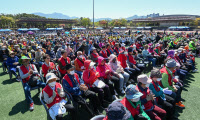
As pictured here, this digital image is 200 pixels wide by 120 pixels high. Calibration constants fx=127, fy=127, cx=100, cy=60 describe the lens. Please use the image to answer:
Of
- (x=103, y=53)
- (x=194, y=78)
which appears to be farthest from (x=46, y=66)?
(x=194, y=78)

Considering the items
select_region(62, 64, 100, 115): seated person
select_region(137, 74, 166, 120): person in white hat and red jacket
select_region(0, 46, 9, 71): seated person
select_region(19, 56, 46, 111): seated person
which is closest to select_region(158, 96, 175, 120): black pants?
select_region(137, 74, 166, 120): person in white hat and red jacket

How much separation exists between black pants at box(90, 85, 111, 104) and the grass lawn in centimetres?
69

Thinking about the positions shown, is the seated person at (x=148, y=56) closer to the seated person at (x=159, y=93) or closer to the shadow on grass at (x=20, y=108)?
the seated person at (x=159, y=93)

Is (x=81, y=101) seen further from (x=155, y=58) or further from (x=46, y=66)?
(x=155, y=58)

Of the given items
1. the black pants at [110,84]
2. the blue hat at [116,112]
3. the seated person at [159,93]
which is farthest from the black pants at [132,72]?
the blue hat at [116,112]

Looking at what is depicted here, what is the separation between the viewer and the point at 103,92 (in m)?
4.14

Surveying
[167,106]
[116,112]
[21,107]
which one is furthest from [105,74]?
[21,107]

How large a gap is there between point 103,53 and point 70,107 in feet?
15.2

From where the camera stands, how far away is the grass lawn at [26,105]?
12.6 ft

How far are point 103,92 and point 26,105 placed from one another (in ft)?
8.93

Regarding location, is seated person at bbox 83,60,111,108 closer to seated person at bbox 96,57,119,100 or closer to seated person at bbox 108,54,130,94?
seated person at bbox 96,57,119,100

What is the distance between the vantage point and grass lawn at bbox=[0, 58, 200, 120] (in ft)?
12.6

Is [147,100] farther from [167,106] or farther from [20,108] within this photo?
[20,108]

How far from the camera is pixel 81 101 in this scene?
3404mm
